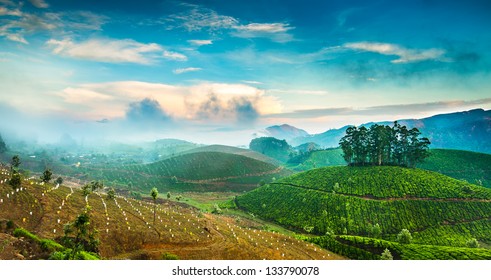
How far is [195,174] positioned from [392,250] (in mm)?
101787

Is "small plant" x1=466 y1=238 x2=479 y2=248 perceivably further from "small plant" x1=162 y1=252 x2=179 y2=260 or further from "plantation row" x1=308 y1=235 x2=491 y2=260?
"small plant" x1=162 y1=252 x2=179 y2=260

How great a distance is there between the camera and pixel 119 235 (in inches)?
1037

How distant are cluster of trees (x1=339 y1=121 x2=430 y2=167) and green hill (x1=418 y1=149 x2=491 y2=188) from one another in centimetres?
1486

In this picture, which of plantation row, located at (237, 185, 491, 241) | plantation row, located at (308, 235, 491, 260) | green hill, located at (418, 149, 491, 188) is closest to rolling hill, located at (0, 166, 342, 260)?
plantation row, located at (308, 235, 491, 260)

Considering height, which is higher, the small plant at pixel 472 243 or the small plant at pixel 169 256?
the small plant at pixel 169 256

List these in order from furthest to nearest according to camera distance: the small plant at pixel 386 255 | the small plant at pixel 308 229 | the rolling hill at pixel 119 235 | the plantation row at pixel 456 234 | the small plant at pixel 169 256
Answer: the small plant at pixel 308 229
the plantation row at pixel 456 234
the small plant at pixel 386 255
the small plant at pixel 169 256
the rolling hill at pixel 119 235

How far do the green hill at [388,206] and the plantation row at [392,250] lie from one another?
4.40 metres

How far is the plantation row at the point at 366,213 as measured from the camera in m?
46.8

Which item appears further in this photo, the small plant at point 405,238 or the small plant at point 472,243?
the small plant at point 405,238

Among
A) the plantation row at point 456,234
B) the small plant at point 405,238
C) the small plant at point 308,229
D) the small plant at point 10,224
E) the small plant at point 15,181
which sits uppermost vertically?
the small plant at point 15,181

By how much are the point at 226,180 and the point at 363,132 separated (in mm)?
64428

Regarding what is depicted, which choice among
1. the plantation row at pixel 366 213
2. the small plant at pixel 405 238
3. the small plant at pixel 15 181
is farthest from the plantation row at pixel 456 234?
the small plant at pixel 15 181

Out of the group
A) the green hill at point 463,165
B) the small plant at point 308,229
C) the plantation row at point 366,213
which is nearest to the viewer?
the plantation row at point 366,213

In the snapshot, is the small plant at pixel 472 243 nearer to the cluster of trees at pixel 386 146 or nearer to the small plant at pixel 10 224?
the cluster of trees at pixel 386 146
